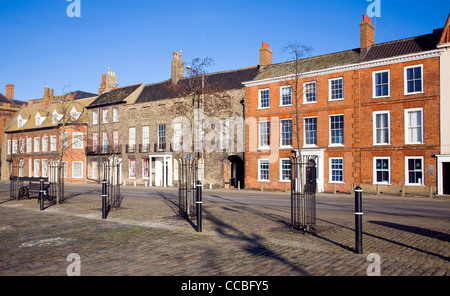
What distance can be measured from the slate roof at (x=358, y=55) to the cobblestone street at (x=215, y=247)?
1901cm

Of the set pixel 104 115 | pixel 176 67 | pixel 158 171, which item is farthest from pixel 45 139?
pixel 176 67

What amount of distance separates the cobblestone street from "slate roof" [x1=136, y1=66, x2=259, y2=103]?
22277 mm

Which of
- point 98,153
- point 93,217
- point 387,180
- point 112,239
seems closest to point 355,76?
point 387,180

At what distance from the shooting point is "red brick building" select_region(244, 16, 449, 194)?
25078 mm

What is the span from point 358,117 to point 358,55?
5.04m

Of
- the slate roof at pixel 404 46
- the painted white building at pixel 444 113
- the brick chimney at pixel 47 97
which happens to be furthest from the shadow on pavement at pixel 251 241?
the brick chimney at pixel 47 97

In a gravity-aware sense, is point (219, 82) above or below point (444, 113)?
above

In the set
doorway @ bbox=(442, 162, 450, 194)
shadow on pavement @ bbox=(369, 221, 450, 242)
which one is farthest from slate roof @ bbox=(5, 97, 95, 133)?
shadow on pavement @ bbox=(369, 221, 450, 242)

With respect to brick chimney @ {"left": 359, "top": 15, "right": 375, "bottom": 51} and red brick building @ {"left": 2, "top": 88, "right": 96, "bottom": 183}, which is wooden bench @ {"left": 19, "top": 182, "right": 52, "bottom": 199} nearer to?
brick chimney @ {"left": 359, "top": 15, "right": 375, "bottom": 51}

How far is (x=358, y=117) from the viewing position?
27.8 meters

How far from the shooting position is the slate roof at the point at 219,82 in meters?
36.0

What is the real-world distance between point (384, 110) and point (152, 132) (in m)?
24.9

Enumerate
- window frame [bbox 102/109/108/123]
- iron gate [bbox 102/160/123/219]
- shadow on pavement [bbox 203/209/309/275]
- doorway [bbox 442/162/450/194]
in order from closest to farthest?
1. shadow on pavement [bbox 203/209/309/275]
2. iron gate [bbox 102/160/123/219]
3. doorway [bbox 442/162/450/194]
4. window frame [bbox 102/109/108/123]
